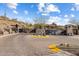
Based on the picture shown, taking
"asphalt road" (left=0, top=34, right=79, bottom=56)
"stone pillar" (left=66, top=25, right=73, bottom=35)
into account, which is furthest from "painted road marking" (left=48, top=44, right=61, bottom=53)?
"stone pillar" (left=66, top=25, right=73, bottom=35)

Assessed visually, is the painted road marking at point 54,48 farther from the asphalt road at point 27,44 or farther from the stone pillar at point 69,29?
the stone pillar at point 69,29

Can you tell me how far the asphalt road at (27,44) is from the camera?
3449 mm

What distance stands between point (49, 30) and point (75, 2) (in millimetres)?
569

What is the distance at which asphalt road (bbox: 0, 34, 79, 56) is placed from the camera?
3449mm

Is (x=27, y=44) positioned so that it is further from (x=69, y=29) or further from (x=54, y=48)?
(x=69, y=29)

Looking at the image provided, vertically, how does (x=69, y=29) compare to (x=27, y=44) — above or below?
above

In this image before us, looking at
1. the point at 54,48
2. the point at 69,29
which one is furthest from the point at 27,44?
the point at 69,29

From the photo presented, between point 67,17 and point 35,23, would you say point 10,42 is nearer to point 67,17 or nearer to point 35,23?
point 35,23

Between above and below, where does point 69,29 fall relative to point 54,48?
above

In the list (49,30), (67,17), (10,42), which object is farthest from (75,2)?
(10,42)

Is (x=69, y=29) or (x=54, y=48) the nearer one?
(x=54, y=48)

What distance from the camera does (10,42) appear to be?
140 inches

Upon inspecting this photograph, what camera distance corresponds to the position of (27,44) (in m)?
3.55

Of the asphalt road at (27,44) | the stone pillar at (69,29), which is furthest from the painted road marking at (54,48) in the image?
the stone pillar at (69,29)
